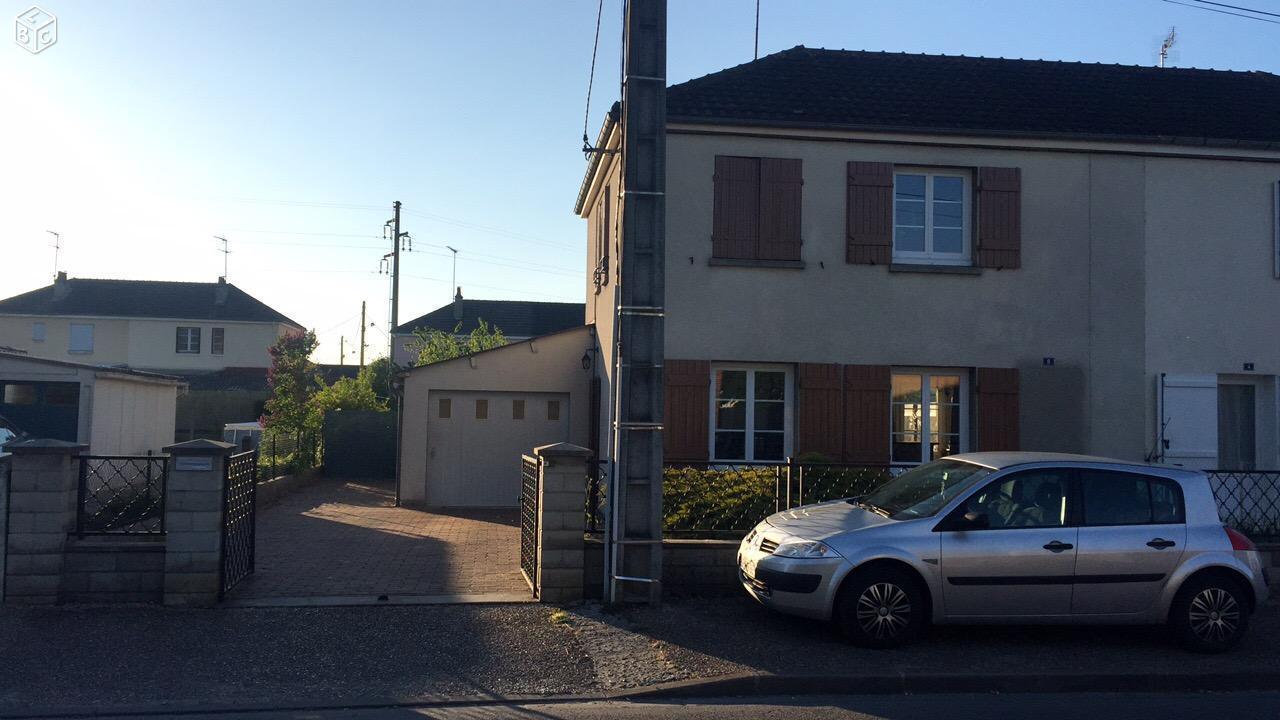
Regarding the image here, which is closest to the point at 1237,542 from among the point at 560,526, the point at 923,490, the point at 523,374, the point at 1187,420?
the point at 923,490

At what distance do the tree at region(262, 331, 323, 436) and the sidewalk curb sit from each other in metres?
18.8

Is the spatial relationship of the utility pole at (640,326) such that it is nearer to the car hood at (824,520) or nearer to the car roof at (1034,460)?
the car hood at (824,520)

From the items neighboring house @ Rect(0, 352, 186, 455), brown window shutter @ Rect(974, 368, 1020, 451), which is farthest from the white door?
neighboring house @ Rect(0, 352, 186, 455)

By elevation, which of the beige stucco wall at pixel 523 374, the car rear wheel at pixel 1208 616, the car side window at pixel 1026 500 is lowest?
the car rear wheel at pixel 1208 616

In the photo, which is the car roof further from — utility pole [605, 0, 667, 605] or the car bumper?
utility pole [605, 0, 667, 605]

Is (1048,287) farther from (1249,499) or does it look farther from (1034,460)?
(1034,460)

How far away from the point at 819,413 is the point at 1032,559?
513 cm

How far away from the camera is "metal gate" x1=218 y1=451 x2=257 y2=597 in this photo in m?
8.84

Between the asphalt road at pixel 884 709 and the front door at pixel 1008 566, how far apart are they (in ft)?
2.91

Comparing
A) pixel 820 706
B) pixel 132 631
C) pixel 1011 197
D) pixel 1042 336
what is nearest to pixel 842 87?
pixel 1011 197

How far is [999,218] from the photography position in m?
12.9

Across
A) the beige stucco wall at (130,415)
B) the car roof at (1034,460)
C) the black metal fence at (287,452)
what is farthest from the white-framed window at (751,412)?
the beige stucco wall at (130,415)

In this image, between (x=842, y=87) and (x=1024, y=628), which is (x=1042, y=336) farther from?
(x=1024, y=628)

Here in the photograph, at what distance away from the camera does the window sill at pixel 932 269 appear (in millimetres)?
12883
